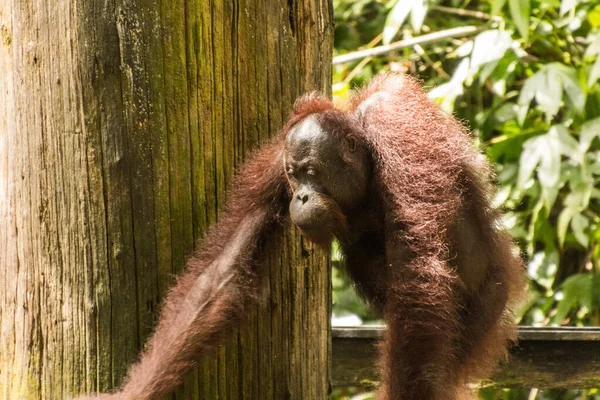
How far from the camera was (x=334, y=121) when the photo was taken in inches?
91.8

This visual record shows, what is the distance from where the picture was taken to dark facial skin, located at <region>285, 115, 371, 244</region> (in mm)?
2252

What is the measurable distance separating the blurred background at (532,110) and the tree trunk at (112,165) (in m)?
0.95

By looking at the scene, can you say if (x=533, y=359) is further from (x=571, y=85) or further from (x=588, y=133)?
(x=571, y=85)

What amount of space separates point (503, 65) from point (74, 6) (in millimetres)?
1880

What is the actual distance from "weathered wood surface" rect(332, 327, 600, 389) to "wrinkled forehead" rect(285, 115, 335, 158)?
0.81 metres

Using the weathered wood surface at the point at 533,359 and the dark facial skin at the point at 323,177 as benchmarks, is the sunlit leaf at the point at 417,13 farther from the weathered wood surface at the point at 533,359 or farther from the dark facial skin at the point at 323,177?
the weathered wood surface at the point at 533,359

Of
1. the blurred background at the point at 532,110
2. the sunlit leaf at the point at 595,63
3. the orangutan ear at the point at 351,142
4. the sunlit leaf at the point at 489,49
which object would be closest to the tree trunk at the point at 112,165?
the orangutan ear at the point at 351,142

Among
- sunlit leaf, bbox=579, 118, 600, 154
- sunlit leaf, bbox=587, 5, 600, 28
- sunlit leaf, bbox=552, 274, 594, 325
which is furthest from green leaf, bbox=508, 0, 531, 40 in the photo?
sunlit leaf, bbox=552, 274, 594, 325

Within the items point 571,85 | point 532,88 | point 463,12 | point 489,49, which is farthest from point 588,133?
point 463,12

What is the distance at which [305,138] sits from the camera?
2293 mm

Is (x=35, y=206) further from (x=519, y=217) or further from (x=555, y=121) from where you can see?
(x=555, y=121)

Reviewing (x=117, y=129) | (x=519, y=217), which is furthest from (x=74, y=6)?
(x=519, y=217)

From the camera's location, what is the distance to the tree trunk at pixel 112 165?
6.85 ft

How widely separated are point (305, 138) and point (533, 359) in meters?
1.23
